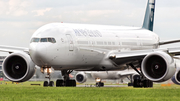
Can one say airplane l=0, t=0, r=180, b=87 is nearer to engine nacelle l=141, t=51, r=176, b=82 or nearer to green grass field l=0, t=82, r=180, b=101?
engine nacelle l=141, t=51, r=176, b=82

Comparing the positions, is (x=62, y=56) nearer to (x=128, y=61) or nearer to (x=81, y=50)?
(x=81, y=50)

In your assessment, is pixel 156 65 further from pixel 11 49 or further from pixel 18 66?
pixel 11 49

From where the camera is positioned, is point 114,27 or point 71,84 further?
point 114,27

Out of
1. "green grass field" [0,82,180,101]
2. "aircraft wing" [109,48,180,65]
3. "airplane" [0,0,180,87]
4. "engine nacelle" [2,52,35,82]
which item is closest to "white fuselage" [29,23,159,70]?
"airplane" [0,0,180,87]

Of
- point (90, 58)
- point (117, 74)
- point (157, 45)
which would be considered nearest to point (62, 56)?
point (90, 58)

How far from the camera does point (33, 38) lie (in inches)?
1134

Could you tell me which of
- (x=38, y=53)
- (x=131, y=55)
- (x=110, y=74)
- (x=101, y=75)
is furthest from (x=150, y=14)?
(x=110, y=74)

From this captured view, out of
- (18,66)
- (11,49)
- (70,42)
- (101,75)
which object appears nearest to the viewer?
(70,42)

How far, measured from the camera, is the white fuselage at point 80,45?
1115 inches

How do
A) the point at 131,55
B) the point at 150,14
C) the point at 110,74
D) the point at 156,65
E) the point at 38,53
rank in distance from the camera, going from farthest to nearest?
the point at 110,74, the point at 150,14, the point at 131,55, the point at 156,65, the point at 38,53

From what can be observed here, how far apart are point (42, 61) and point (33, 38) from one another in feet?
5.44

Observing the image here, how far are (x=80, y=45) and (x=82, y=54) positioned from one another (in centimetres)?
61

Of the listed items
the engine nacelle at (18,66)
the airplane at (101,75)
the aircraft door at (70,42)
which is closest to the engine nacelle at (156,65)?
the aircraft door at (70,42)

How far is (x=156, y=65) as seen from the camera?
A: 28688mm
